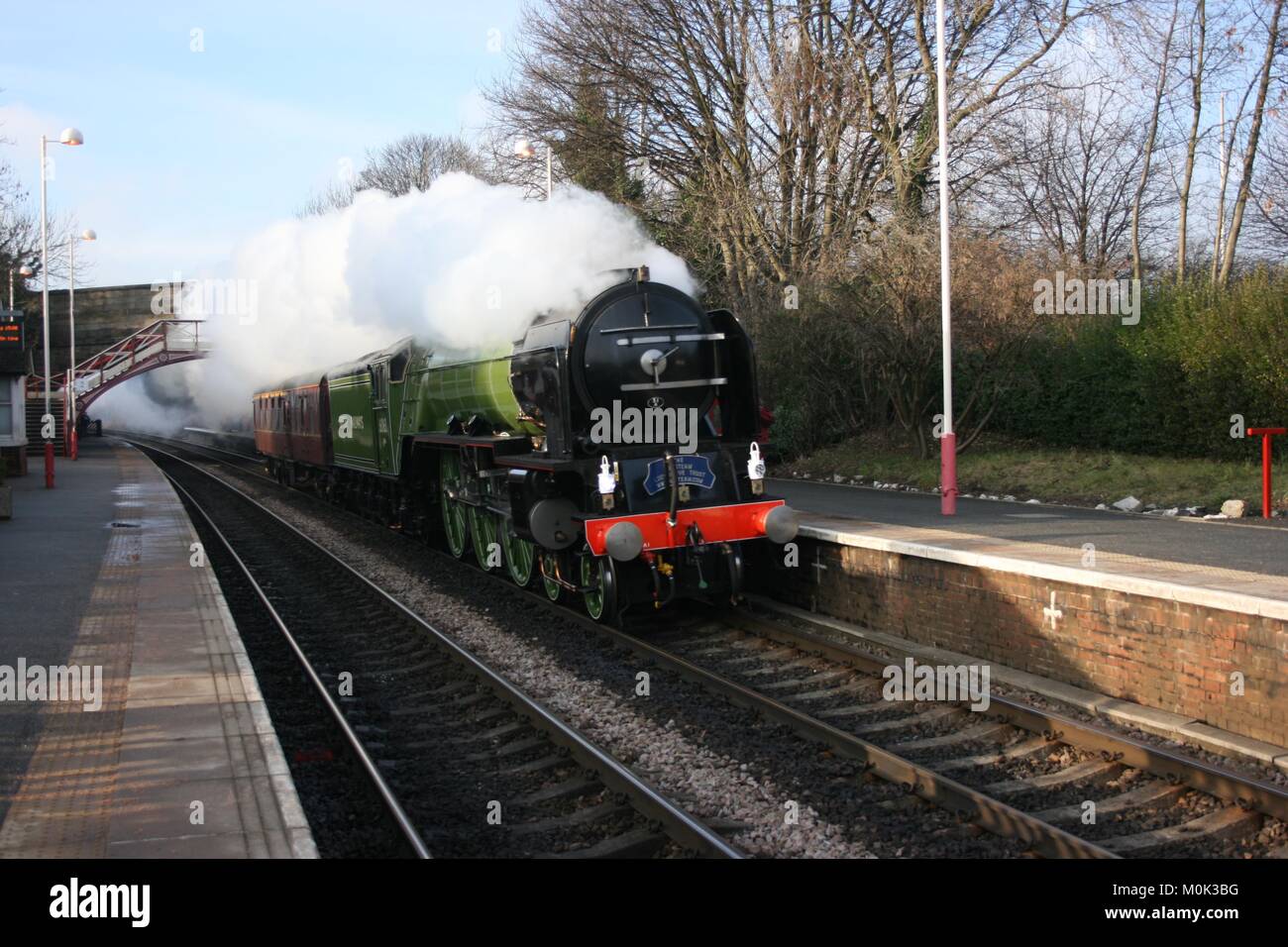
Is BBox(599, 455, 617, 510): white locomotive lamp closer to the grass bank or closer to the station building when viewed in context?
the grass bank

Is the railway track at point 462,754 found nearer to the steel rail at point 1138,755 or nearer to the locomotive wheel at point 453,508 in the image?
the locomotive wheel at point 453,508

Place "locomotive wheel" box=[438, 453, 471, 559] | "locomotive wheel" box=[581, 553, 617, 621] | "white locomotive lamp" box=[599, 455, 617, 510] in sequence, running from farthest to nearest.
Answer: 1. "locomotive wheel" box=[438, 453, 471, 559]
2. "locomotive wheel" box=[581, 553, 617, 621]
3. "white locomotive lamp" box=[599, 455, 617, 510]

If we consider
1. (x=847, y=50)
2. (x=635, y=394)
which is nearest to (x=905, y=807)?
(x=635, y=394)

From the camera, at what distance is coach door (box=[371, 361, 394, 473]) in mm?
15120

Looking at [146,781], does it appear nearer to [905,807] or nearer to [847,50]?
[905,807]

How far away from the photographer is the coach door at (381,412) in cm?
1512

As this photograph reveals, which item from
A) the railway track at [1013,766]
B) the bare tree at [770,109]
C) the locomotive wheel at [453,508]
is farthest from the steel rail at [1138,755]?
the bare tree at [770,109]

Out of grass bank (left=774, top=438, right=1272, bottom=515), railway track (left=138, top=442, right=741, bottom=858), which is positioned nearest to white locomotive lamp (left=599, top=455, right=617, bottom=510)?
railway track (left=138, top=442, right=741, bottom=858)

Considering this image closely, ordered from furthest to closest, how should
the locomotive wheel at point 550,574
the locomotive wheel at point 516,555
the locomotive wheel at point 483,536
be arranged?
the locomotive wheel at point 483,536 < the locomotive wheel at point 516,555 < the locomotive wheel at point 550,574

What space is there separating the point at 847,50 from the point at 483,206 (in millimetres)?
14436

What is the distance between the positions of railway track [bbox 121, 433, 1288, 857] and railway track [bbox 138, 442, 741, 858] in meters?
1.33

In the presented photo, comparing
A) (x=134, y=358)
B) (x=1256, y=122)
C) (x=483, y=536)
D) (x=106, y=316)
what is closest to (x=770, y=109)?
(x=1256, y=122)

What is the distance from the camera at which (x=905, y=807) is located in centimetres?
562

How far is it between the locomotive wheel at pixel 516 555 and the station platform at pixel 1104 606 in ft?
8.45
